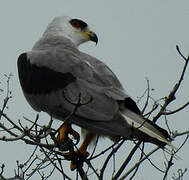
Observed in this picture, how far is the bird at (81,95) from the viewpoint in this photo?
5277 millimetres

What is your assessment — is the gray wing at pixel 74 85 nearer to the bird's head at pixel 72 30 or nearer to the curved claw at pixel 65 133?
the curved claw at pixel 65 133

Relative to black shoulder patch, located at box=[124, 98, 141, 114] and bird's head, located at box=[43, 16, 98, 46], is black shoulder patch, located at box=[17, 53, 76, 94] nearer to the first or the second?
black shoulder patch, located at box=[124, 98, 141, 114]

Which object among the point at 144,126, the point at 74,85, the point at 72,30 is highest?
the point at 72,30

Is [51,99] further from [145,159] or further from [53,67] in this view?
[145,159]

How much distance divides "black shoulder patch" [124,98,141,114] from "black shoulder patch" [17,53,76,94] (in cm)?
74

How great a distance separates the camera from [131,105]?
561 cm

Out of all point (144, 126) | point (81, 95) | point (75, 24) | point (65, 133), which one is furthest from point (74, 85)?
point (75, 24)

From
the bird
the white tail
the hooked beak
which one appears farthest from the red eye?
the white tail

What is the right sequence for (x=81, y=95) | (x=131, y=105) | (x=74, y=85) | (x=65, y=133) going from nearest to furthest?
1. (x=131, y=105)
2. (x=81, y=95)
3. (x=74, y=85)
4. (x=65, y=133)

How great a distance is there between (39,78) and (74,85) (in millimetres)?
617

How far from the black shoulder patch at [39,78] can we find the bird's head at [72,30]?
1431mm

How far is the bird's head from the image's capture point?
804cm

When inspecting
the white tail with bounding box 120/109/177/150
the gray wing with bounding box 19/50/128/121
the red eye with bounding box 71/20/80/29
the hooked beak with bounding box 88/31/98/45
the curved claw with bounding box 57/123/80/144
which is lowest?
the white tail with bounding box 120/109/177/150

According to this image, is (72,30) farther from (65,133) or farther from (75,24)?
(65,133)
